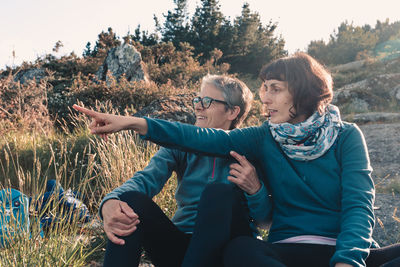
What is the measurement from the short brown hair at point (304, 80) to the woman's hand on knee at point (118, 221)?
3.28ft

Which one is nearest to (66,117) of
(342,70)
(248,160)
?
(248,160)

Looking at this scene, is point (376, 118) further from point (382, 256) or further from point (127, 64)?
point (382, 256)

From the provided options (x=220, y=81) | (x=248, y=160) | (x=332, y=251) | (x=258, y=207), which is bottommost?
(x=332, y=251)

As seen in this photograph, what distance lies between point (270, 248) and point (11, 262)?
5.02 ft

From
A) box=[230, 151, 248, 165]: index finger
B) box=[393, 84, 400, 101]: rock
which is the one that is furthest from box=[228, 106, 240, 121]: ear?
box=[393, 84, 400, 101]: rock

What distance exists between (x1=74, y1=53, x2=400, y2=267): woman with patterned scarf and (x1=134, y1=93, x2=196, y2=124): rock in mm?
3601

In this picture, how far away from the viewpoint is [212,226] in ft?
5.83

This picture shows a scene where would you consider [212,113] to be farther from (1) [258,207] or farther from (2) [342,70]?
(2) [342,70]

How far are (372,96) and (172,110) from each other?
762 centimetres

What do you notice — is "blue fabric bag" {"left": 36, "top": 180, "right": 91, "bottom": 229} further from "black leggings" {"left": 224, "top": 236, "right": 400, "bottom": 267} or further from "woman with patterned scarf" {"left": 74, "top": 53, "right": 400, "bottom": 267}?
"black leggings" {"left": 224, "top": 236, "right": 400, "bottom": 267}

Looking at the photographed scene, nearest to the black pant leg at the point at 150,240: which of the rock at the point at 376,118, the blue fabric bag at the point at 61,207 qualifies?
the blue fabric bag at the point at 61,207

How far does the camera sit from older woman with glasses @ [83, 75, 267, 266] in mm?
1847

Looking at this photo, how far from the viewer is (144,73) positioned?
10508 mm

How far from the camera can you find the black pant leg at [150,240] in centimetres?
183
